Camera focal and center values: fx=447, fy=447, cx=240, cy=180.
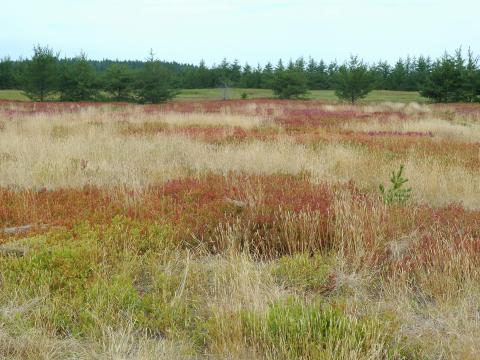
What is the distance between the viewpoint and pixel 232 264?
13.4 ft

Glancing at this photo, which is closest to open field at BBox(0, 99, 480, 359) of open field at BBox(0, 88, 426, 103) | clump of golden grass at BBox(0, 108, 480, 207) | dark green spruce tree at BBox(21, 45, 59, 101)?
clump of golden grass at BBox(0, 108, 480, 207)

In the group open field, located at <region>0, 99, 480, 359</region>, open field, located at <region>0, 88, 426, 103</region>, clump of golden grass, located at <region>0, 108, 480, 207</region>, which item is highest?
open field, located at <region>0, 88, 426, 103</region>

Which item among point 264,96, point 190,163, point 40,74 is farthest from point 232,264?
point 264,96

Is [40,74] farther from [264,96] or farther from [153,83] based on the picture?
[264,96]

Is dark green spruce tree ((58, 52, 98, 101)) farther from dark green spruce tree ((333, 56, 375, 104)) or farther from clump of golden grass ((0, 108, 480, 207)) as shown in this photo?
clump of golden grass ((0, 108, 480, 207))

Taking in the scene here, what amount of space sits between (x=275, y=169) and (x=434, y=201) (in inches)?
120

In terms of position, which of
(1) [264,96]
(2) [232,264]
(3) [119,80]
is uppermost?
(3) [119,80]

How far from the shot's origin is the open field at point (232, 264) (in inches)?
119

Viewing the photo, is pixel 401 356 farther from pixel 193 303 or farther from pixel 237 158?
pixel 237 158

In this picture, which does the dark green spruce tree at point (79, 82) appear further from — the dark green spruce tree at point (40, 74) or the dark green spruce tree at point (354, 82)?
the dark green spruce tree at point (354, 82)

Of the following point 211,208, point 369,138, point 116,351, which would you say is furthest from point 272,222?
point 369,138

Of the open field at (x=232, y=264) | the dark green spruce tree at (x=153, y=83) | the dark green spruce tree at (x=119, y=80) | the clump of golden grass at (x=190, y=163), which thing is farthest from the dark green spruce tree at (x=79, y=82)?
the open field at (x=232, y=264)

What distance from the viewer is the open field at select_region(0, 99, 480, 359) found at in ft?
9.96

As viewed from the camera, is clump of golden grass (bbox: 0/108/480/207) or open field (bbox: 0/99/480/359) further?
clump of golden grass (bbox: 0/108/480/207)
